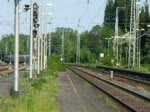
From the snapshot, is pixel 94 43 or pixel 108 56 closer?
pixel 108 56

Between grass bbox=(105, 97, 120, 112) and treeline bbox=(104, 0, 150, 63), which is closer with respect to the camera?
grass bbox=(105, 97, 120, 112)

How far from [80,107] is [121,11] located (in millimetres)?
166485

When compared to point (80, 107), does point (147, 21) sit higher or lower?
higher

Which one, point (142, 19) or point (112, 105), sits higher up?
point (142, 19)

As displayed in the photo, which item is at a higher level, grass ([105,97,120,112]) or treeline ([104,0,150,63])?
treeline ([104,0,150,63])

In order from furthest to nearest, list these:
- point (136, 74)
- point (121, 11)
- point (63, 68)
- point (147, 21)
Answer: point (121, 11) < point (147, 21) < point (63, 68) < point (136, 74)

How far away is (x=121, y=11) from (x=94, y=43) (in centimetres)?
1612

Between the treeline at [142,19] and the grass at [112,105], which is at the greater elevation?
the treeline at [142,19]

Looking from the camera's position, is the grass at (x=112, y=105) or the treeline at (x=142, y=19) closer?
the grass at (x=112, y=105)

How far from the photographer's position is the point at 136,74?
200 feet

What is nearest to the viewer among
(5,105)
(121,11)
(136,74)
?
(5,105)

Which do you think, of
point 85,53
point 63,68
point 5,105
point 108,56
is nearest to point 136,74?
point 63,68

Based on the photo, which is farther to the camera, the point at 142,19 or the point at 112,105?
the point at 142,19

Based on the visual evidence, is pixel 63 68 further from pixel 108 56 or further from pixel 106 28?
pixel 106 28
